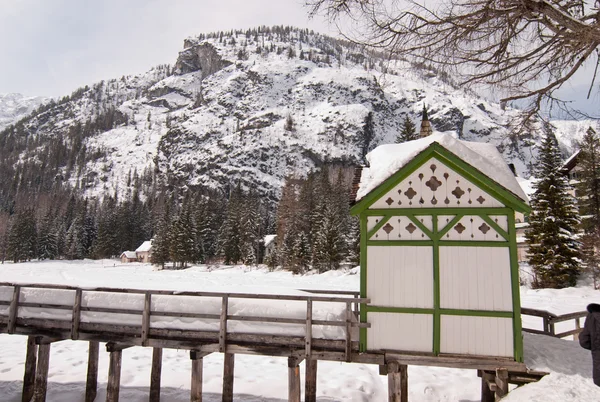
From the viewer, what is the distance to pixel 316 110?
169500 mm

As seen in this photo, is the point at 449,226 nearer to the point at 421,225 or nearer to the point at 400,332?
the point at 421,225

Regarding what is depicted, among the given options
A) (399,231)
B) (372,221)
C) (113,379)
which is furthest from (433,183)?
(113,379)

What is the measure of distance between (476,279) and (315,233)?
44585 millimetres

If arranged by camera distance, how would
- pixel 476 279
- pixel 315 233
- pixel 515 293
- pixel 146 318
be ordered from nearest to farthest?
1. pixel 515 293
2. pixel 476 279
3. pixel 146 318
4. pixel 315 233

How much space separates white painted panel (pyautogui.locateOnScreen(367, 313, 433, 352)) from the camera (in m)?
8.37

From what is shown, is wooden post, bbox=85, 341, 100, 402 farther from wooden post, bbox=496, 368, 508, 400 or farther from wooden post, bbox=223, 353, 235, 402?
wooden post, bbox=496, 368, 508, 400

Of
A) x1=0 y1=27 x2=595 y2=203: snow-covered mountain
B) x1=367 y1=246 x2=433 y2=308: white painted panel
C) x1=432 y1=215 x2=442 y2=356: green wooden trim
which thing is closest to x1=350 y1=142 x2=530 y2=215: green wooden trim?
x1=367 y1=246 x2=433 y2=308: white painted panel

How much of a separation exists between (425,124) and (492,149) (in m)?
3.89

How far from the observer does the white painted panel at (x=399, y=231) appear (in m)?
8.70

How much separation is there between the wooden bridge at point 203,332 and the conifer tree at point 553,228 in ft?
73.5

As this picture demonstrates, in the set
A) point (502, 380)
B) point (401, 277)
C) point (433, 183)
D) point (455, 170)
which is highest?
point (455, 170)

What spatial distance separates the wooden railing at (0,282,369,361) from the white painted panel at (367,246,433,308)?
465mm

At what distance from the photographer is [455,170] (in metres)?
8.69

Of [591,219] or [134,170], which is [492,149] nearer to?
[591,219]
